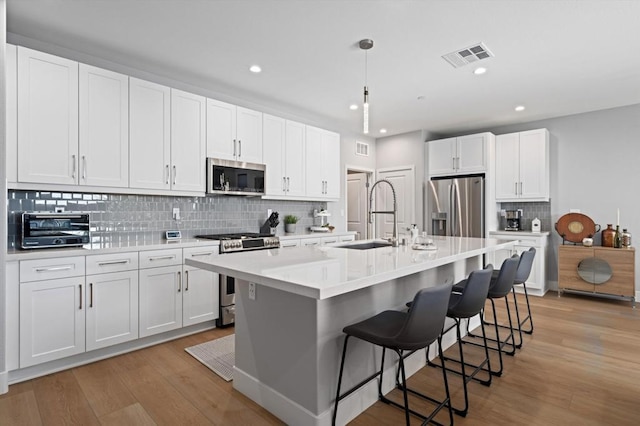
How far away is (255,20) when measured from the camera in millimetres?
2680

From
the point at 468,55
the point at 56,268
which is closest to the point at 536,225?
the point at 468,55

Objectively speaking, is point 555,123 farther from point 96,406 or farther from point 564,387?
point 96,406

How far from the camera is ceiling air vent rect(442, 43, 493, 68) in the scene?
10.2 feet

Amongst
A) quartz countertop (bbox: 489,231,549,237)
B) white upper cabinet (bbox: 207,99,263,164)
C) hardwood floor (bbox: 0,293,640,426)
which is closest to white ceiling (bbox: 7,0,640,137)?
white upper cabinet (bbox: 207,99,263,164)

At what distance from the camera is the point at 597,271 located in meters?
4.75

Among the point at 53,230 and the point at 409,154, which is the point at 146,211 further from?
the point at 409,154

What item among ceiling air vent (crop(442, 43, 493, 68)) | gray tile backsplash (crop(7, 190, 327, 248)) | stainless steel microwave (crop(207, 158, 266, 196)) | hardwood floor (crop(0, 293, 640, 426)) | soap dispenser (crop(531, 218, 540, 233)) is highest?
ceiling air vent (crop(442, 43, 493, 68))

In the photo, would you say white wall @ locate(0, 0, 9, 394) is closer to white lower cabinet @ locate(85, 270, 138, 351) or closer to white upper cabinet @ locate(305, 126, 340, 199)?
white lower cabinet @ locate(85, 270, 138, 351)

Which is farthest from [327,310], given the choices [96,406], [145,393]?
[96,406]

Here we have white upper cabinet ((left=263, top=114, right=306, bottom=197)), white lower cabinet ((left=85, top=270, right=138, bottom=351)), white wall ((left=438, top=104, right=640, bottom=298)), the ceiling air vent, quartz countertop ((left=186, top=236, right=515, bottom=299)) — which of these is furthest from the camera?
white wall ((left=438, top=104, right=640, bottom=298))

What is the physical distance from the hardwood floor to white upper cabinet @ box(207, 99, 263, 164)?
210 cm

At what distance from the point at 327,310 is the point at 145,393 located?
1487 mm

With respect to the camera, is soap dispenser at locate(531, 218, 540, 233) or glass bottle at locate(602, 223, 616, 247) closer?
glass bottle at locate(602, 223, 616, 247)

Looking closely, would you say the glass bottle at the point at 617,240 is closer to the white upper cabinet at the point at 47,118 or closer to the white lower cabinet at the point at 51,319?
the white lower cabinet at the point at 51,319
